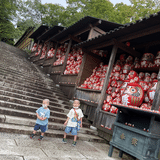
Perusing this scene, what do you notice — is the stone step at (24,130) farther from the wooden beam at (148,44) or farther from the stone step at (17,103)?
the wooden beam at (148,44)

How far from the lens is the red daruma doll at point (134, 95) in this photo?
20.1 feet

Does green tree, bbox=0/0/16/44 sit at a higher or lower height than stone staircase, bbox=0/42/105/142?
higher

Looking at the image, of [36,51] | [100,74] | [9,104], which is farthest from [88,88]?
[36,51]

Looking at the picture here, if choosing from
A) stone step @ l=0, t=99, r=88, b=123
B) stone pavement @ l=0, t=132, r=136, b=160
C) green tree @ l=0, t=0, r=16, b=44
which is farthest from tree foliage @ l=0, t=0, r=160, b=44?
stone pavement @ l=0, t=132, r=136, b=160

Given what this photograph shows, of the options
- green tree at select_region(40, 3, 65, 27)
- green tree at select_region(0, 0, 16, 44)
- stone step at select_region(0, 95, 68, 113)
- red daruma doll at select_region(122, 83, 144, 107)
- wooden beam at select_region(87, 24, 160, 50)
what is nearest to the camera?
wooden beam at select_region(87, 24, 160, 50)

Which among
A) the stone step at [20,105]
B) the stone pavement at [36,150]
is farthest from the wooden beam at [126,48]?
the stone pavement at [36,150]

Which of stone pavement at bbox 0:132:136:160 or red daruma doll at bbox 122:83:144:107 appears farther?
red daruma doll at bbox 122:83:144:107

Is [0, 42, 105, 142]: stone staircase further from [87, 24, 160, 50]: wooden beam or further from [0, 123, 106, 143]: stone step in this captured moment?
[87, 24, 160, 50]: wooden beam

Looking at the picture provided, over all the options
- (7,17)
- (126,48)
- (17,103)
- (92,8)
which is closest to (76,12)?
(92,8)

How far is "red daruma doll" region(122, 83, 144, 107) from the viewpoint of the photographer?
6.12 metres

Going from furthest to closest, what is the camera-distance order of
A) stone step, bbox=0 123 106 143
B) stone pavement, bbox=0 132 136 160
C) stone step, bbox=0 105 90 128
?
stone step, bbox=0 105 90 128
stone step, bbox=0 123 106 143
stone pavement, bbox=0 132 136 160

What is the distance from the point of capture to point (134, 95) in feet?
20.1

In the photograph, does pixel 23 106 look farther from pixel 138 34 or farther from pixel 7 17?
pixel 7 17

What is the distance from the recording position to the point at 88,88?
909 cm
